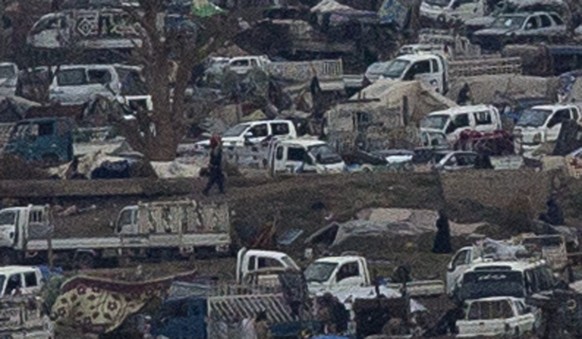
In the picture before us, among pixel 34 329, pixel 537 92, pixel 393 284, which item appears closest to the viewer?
pixel 34 329

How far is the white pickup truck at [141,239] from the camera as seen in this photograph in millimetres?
39656

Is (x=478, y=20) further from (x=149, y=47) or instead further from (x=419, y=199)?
(x=419, y=199)

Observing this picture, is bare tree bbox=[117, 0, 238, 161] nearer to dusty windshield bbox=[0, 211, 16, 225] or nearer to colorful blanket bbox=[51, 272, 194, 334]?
dusty windshield bbox=[0, 211, 16, 225]

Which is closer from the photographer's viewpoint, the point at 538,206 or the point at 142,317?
the point at 142,317

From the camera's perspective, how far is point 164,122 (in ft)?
161

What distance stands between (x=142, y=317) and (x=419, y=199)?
9915 mm

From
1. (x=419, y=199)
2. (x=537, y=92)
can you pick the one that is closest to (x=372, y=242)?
(x=419, y=199)

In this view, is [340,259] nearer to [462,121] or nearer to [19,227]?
[19,227]

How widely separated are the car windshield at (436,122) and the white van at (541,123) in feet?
4.19

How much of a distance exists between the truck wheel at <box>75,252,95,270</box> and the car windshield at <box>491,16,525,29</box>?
928 inches

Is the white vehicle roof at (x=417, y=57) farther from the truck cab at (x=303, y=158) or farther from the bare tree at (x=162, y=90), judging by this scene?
the truck cab at (x=303, y=158)

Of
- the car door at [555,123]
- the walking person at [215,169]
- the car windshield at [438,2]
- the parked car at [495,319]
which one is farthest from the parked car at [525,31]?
the parked car at [495,319]

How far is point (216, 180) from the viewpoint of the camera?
43.8m

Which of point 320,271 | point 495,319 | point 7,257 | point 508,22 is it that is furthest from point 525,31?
point 495,319
